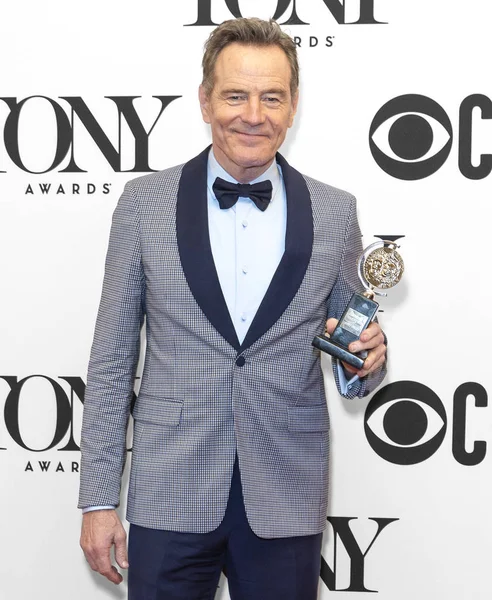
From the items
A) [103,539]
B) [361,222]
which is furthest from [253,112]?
[103,539]

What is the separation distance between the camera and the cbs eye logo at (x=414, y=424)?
7.13 ft

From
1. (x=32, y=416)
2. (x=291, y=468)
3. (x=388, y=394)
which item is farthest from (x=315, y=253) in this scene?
(x=32, y=416)

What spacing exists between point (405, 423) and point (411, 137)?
733 mm

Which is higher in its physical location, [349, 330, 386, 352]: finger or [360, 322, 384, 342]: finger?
[360, 322, 384, 342]: finger

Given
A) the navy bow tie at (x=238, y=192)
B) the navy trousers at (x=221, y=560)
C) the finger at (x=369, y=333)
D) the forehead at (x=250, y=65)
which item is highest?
the forehead at (x=250, y=65)

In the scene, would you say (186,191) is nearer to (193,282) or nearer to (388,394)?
(193,282)

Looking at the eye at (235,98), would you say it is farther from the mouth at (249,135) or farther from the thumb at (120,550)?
the thumb at (120,550)

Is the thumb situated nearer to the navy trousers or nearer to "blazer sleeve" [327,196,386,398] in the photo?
the navy trousers

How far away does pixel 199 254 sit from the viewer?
154 cm

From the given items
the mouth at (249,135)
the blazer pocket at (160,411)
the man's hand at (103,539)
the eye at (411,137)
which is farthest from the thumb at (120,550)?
the eye at (411,137)

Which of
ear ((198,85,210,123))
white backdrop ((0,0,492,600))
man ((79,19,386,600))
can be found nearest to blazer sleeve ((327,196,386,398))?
man ((79,19,386,600))

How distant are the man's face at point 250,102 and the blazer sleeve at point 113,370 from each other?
0.75ft

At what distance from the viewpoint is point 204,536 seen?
1530 millimetres

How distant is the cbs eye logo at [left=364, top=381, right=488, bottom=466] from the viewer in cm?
217
